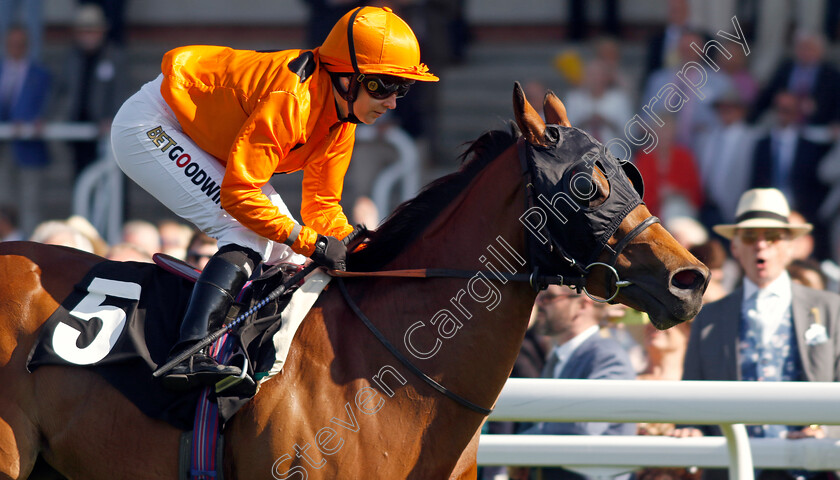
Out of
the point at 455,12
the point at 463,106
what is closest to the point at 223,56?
the point at 463,106

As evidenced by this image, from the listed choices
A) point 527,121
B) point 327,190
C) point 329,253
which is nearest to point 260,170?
point 329,253

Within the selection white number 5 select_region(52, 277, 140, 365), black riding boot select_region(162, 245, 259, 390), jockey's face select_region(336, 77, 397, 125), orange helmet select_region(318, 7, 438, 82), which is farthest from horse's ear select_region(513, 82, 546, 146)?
white number 5 select_region(52, 277, 140, 365)

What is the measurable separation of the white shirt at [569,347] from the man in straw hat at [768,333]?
52 centimetres

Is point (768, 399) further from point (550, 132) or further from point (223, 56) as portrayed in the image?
point (223, 56)

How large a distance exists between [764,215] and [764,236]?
18 cm

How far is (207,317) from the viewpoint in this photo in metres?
2.89

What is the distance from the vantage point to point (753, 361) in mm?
4441

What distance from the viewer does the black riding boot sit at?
9.32 ft

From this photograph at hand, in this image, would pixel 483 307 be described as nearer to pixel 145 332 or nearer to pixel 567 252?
pixel 567 252

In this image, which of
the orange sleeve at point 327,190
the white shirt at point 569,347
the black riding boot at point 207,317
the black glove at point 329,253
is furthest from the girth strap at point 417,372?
the white shirt at point 569,347

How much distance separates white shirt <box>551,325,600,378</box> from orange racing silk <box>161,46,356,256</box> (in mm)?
1432

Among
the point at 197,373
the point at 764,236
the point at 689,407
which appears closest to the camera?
the point at 197,373

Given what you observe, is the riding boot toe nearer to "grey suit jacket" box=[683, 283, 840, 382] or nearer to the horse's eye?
the horse's eye

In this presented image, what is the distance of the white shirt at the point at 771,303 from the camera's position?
4.48 m
